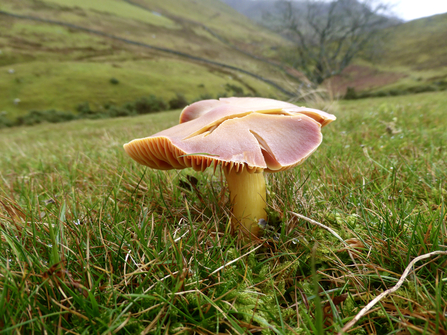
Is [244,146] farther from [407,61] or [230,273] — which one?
[407,61]

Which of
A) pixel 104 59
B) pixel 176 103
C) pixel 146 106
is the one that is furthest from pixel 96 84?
pixel 176 103

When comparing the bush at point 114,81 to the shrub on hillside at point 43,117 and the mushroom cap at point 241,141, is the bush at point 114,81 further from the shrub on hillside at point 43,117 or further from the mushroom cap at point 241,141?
the mushroom cap at point 241,141

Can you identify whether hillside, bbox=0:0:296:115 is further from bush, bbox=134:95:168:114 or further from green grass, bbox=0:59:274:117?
bush, bbox=134:95:168:114

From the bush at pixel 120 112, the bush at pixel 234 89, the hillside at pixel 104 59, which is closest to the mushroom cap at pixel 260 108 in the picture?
the hillside at pixel 104 59

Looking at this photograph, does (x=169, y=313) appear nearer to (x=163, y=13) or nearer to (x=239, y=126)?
(x=239, y=126)

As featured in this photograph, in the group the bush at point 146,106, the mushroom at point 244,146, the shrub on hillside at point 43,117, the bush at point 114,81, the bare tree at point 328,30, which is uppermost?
the bare tree at point 328,30
